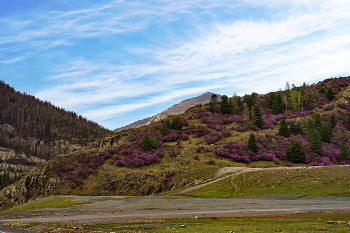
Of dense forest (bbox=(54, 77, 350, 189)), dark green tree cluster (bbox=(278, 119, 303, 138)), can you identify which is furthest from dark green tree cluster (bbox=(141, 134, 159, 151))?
dark green tree cluster (bbox=(278, 119, 303, 138))

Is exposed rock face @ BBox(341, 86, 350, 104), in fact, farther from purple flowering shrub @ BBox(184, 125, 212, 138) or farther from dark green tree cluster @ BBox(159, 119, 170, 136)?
dark green tree cluster @ BBox(159, 119, 170, 136)

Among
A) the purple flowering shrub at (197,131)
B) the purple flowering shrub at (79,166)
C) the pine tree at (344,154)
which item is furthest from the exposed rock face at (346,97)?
the purple flowering shrub at (79,166)

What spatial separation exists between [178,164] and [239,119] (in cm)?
3598

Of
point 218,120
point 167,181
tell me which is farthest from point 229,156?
point 218,120

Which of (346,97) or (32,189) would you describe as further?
(346,97)

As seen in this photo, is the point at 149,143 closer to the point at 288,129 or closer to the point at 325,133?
the point at 288,129

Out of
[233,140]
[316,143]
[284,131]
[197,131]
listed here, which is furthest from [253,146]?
[197,131]

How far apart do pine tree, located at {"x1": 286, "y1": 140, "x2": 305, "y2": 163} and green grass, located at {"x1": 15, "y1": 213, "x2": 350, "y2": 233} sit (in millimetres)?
49054

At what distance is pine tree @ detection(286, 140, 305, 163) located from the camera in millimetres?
68900

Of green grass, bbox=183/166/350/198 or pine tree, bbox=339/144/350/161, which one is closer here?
green grass, bbox=183/166/350/198

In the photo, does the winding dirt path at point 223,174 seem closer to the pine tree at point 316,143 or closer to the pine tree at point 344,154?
the pine tree at point 316,143

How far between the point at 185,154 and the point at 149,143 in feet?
34.3

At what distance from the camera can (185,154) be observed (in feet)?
230

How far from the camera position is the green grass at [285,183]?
37703 millimetres
